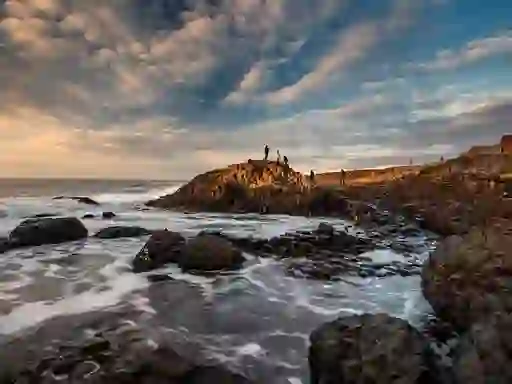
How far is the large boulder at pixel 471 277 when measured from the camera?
6.81 m

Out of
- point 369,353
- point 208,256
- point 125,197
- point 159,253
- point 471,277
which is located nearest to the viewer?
point 369,353

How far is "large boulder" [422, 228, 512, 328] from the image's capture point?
6.81 m

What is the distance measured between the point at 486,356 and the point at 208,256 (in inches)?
349

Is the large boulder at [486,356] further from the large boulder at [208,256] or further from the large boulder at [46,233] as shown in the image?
the large boulder at [46,233]

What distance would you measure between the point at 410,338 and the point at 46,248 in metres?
14.9

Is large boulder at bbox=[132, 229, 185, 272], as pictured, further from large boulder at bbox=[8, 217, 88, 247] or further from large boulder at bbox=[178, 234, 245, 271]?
large boulder at bbox=[8, 217, 88, 247]

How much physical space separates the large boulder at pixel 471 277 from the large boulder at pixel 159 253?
7.71 metres

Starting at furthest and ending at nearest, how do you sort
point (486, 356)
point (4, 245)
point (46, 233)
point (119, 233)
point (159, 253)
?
point (119, 233) → point (46, 233) → point (4, 245) → point (159, 253) → point (486, 356)

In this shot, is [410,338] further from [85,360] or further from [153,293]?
[153,293]

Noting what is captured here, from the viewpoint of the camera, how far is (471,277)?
24.6ft

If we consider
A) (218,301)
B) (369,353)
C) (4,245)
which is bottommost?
(218,301)

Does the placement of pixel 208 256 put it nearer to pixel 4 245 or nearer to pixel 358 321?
pixel 358 321

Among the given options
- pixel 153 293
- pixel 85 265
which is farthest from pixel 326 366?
pixel 85 265

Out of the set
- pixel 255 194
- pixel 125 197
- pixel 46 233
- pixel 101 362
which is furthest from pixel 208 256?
pixel 125 197
